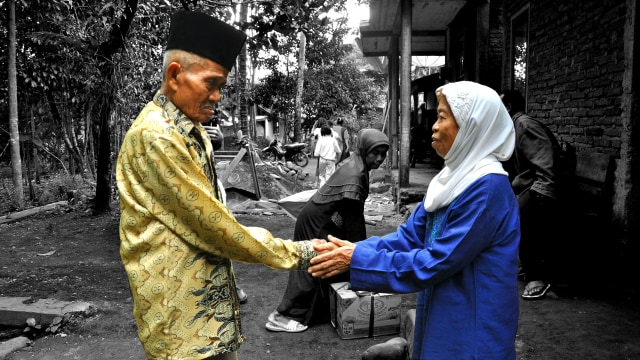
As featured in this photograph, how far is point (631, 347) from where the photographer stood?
398 centimetres

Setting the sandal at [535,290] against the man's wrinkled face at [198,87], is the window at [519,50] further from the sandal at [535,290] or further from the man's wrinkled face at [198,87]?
the man's wrinkled face at [198,87]

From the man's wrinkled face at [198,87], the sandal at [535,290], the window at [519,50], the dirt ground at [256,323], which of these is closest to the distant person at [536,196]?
the sandal at [535,290]

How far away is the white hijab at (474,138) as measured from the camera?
1957 mm

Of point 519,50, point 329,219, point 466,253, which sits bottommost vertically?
point 329,219

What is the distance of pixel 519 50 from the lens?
8617 mm

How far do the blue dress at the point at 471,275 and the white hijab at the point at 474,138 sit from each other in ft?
0.17

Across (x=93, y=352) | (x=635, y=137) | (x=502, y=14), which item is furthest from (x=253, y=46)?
(x=502, y=14)

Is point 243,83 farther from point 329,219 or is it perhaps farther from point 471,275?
point 471,275

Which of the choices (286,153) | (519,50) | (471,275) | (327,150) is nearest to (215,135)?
(471,275)

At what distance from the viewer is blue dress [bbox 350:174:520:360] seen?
1.87m

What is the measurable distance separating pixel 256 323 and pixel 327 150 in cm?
836

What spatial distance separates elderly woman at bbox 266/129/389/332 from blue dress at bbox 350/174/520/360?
7.86 ft

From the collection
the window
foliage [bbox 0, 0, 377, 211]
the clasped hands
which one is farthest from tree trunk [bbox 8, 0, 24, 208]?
the clasped hands

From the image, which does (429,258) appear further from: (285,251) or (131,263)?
(131,263)
